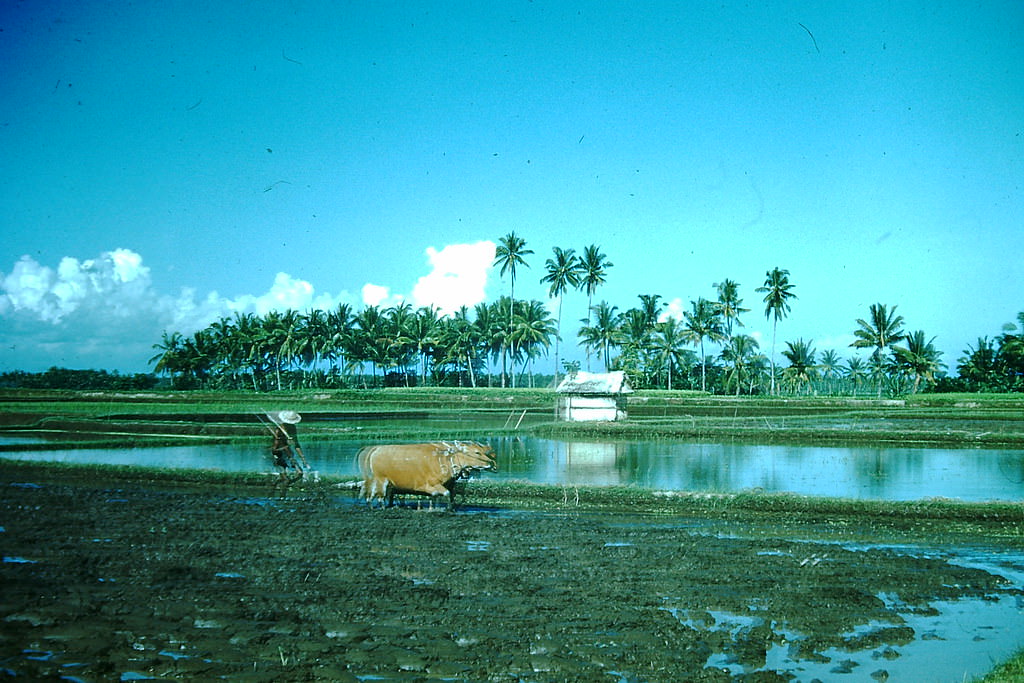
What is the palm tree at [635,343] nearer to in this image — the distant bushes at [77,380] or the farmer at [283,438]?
the distant bushes at [77,380]

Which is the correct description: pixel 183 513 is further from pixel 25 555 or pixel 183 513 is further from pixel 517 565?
pixel 517 565

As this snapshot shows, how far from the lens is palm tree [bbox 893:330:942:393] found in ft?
196

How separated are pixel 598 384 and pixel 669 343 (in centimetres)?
3401

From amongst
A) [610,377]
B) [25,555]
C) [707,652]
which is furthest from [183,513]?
[610,377]

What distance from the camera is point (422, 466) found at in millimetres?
13789

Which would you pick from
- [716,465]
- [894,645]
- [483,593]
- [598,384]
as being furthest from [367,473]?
[598,384]

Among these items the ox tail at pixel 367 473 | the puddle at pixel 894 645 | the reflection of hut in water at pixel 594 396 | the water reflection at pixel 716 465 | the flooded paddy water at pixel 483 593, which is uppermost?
the reflection of hut in water at pixel 594 396

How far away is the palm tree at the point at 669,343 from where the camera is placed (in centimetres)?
6738

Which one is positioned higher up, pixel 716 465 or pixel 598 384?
pixel 598 384

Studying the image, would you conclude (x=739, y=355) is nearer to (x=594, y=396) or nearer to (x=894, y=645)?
(x=594, y=396)

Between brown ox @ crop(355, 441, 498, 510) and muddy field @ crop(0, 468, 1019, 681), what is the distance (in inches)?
36.2

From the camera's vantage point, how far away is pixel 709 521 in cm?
1338

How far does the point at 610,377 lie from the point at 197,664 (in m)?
29.8

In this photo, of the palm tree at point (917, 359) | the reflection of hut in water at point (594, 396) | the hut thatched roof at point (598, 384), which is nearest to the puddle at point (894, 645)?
the hut thatched roof at point (598, 384)
